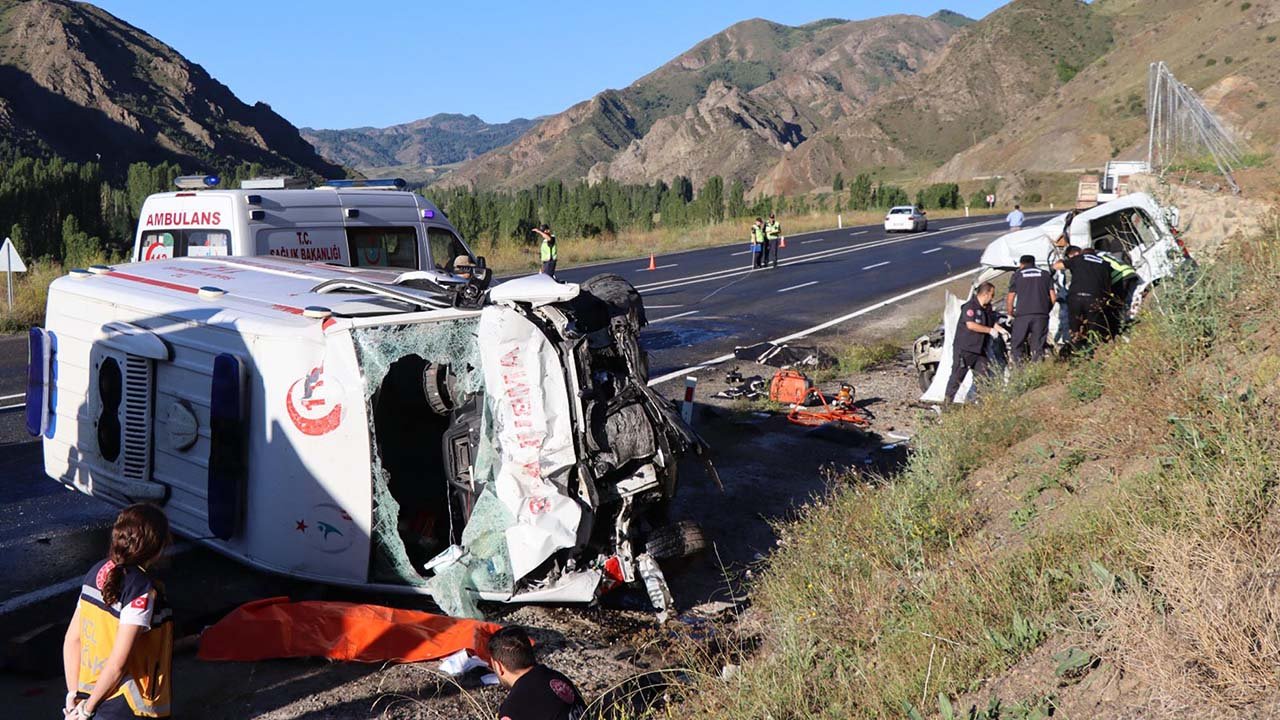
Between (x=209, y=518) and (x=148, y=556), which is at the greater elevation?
(x=148, y=556)

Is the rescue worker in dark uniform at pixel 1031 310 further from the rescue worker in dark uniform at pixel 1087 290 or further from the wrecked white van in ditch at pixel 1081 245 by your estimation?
the wrecked white van in ditch at pixel 1081 245

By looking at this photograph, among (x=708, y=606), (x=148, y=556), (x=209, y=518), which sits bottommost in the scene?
(x=708, y=606)

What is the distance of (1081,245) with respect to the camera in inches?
508

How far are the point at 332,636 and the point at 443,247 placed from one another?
22.5ft

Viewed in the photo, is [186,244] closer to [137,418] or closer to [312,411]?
[137,418]

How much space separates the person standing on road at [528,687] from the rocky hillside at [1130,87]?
66781 millimetres

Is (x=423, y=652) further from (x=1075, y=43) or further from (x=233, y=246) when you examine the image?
(x=1075, y=43)

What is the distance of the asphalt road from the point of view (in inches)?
275

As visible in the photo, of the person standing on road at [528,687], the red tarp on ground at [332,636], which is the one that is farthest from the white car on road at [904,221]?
the person standing on road at [528,687]

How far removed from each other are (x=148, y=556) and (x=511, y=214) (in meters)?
49.4

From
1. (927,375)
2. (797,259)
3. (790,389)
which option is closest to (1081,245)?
(927,375)

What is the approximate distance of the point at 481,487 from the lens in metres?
6.12

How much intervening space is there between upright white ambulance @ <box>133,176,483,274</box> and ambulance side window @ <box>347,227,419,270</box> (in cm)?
1

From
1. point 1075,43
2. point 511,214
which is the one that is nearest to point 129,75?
point 511,214
